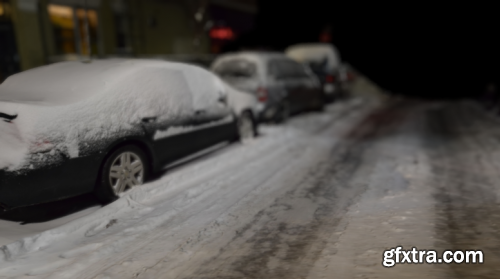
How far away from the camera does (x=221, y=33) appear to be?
2205 cm

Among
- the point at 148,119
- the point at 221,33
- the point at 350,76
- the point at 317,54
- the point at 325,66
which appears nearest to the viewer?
the point at 148,119

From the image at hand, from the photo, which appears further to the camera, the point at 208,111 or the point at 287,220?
the point at 208,111

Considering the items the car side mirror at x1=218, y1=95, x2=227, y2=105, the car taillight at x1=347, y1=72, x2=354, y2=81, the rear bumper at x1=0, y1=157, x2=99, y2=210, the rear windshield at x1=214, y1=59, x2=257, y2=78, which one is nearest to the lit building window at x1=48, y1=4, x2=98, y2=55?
the rear windshield at x1=214, y1=59, x2=257, y2=78

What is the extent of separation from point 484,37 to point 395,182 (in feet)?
255

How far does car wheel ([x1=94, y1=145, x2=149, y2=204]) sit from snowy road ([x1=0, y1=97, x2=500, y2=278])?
160 millimetres

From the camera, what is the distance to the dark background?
6272 cm

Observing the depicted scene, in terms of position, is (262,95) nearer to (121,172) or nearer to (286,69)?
(286,69)

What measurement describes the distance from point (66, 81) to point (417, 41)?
86.4m

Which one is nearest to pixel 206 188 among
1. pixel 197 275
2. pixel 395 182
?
pixel 197 275

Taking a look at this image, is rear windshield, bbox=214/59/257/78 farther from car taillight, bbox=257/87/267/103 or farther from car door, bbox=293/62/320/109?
car door, bbox=293/62/320/109

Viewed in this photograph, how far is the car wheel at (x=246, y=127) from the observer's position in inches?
315

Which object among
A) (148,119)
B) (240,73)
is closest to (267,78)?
(240,73)

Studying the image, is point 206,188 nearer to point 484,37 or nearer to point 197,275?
point 197,275

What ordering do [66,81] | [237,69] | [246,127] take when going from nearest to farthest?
[66,81], [246,127], [237,69]
